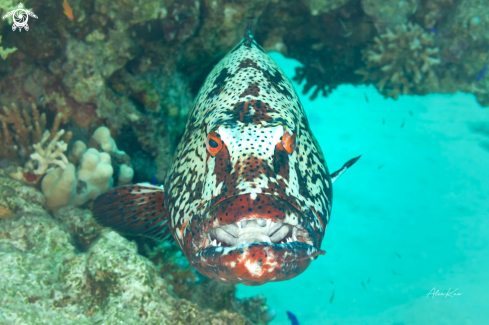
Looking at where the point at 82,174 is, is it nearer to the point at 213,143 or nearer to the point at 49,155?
the point at 49,155

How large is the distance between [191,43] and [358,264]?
4.54 meters

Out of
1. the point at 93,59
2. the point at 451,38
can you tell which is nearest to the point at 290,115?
the point at 93,59

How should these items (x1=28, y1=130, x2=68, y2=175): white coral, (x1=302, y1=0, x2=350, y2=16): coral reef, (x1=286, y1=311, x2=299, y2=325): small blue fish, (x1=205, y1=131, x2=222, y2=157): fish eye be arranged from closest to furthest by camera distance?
(x1=205, y1=131, x2=222, y2=157): fish eye → (x1=28, y1=130, x2=68, y2=175): white coral → (x1=286, y1=311, x2=299, y2=325): small blue fish → (x1=302, y1=0, x2=350, y2=16): coral reef

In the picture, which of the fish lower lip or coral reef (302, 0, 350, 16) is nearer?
the fish lower lip

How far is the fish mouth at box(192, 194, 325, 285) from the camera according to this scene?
203cm

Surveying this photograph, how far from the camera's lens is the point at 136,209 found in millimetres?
3242

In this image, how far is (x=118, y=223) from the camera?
3098 millimetres

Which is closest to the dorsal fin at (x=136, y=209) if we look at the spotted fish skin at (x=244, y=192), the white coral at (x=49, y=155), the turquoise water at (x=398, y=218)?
the spotted fish skin at (x=244, y=192)

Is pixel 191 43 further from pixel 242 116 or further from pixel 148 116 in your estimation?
pixel 242 116

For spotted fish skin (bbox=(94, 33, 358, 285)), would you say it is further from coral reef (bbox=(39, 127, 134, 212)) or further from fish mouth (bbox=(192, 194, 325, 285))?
coral reef (bbox=(39, 127, 134, 212))

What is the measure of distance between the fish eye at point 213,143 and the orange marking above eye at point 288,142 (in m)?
0.53

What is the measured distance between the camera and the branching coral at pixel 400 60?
6.26m
